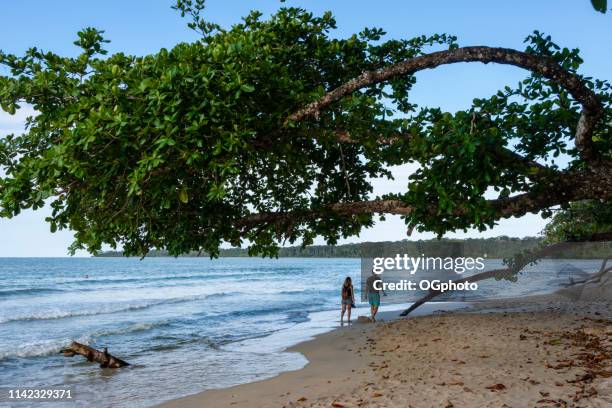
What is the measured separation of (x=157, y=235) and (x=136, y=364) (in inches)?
214

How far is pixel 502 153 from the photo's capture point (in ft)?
27.8

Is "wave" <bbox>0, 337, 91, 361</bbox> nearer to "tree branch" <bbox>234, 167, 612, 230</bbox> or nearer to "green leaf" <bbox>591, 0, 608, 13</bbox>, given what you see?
"tree branch" <bbox>234, 167, 612, 230</bbox>

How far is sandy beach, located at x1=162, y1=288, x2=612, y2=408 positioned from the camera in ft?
25.6

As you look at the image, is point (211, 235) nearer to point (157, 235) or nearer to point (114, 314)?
point (157, 235)

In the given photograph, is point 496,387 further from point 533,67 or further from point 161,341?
point 161,341

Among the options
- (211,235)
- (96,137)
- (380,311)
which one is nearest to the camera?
(96,137)

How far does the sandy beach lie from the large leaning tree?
8.14ft

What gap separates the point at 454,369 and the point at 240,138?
5.38m

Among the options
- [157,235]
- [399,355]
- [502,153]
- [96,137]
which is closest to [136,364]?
[157,235]

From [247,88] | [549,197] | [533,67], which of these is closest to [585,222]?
[549,197]

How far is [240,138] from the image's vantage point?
862 cm

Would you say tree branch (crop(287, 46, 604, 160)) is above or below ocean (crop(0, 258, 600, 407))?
above
